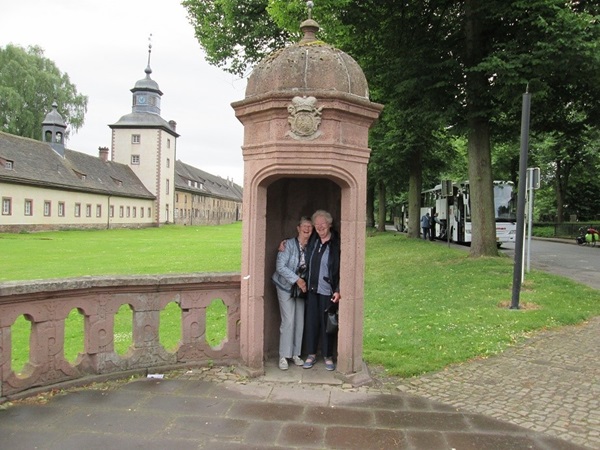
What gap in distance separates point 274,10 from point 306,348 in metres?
11.5

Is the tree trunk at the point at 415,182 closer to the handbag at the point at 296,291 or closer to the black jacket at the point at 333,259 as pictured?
the black jacket at the point at 333,259

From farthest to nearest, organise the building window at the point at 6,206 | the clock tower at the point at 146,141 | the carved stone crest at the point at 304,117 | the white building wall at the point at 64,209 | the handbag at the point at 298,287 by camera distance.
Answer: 1. the clock tower at the point at 146,141
2. the white building wall at the point at 64,209
3. the building window at the point at 6,206
4. the handbag at the point at 298,287
5. the carved stone crest at the point at 304,117

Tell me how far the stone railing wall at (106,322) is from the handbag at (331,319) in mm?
991

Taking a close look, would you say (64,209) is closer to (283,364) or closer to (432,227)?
(432,227)

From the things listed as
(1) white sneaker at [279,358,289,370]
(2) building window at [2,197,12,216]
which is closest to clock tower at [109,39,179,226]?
(2) building window at [2,197,12,216]

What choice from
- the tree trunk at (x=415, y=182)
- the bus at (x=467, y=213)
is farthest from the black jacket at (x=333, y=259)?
the tree trunk at (x=415, y=182)

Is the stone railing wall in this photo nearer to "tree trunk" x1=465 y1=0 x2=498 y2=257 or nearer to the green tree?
"tree trunk" x1=465 y1=0 x2=498 y2=257

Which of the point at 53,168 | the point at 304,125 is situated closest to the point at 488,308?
the point at 304,125

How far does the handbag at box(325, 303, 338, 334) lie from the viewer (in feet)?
17.5

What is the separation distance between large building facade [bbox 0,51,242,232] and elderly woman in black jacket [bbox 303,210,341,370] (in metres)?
41.4

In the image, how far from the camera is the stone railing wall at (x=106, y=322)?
14.3 feet

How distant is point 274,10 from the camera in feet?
46.9

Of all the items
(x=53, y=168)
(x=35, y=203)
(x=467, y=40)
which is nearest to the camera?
(x=467, y=40)

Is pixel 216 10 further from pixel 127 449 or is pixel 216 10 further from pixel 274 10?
pixel 127 449
